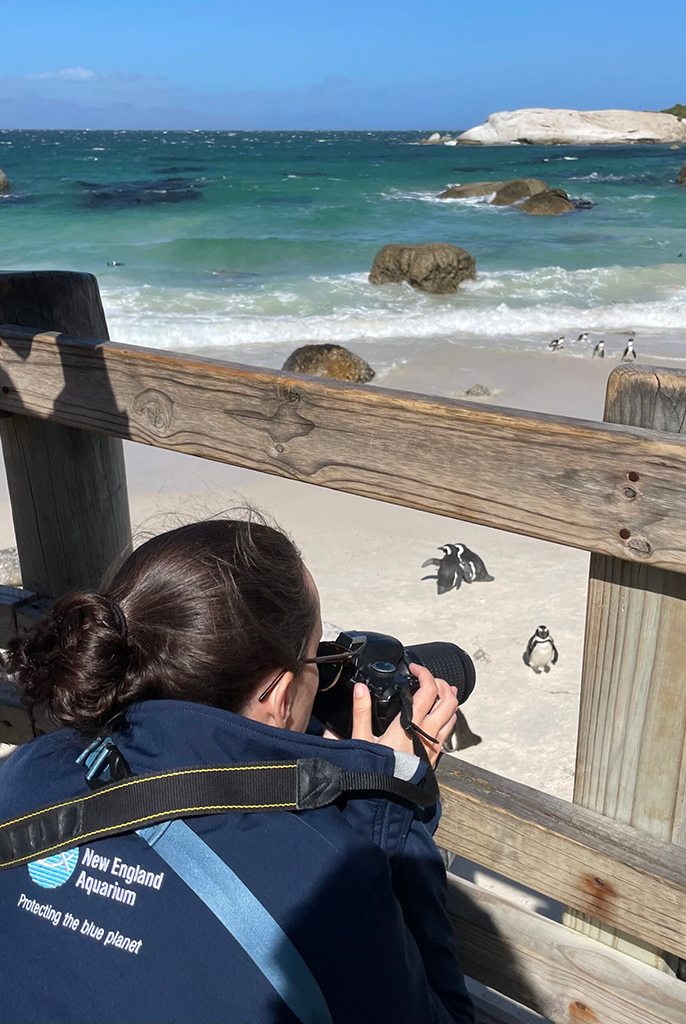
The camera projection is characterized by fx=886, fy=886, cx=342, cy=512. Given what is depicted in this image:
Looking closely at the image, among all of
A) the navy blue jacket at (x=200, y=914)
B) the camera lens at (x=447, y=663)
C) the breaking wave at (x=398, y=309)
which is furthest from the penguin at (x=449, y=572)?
the breaking wave at (x=398, y=309)

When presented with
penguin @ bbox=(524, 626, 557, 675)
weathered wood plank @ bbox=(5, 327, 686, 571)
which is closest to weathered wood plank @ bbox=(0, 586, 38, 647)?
weathered wood plank @ bbox=(5, 327, 686, 571)

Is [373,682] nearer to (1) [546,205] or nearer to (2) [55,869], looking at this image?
(2) [55,869]

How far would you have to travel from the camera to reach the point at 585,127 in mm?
83000

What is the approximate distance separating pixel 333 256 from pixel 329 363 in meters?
11.1

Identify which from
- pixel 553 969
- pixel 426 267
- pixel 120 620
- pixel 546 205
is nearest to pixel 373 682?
pixel 120 620

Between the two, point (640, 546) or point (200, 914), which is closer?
point (200, 914)

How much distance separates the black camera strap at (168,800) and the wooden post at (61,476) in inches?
41.5

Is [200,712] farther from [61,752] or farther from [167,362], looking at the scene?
[167,362]

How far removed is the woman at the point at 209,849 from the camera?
3.05 feet

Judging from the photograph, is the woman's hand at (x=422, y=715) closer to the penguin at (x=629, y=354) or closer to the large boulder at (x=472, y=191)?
the penguin at (x=629, y=354)

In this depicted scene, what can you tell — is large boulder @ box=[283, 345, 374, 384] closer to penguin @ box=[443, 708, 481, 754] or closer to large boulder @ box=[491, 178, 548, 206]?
penguin @ box=[443, 708, 481, 754]

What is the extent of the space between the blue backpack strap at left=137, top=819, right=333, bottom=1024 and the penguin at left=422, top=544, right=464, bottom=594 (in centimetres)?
394

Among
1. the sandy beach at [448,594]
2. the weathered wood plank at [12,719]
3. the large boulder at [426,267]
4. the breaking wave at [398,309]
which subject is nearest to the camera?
the weathered wood plank at [12,719]

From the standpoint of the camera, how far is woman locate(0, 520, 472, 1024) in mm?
929
